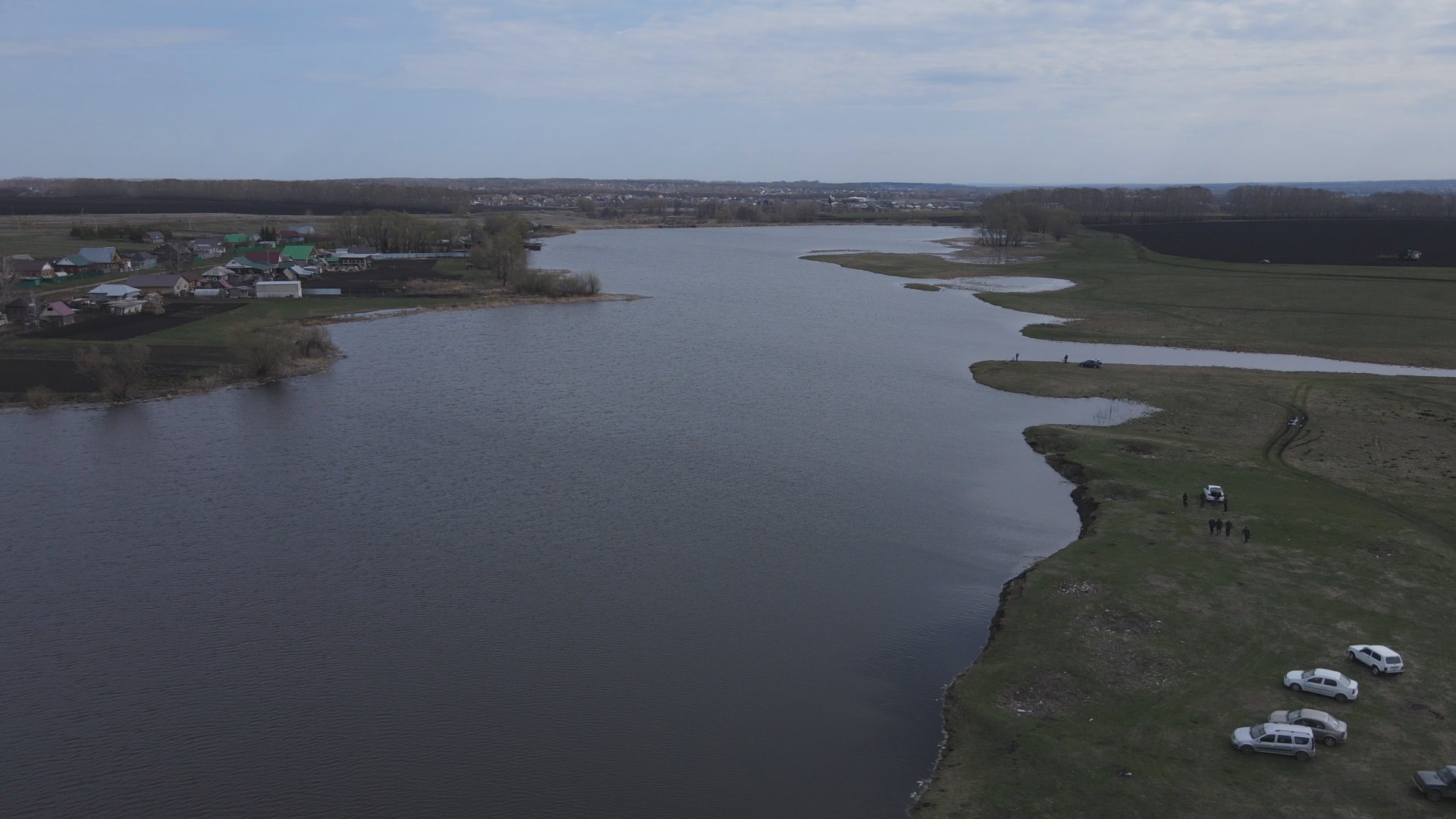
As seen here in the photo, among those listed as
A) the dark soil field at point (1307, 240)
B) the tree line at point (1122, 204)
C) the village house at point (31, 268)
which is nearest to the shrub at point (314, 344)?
the village house at point (31, 268)

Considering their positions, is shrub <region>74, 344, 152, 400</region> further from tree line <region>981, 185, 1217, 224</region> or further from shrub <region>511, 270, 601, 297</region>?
tree line <region>981, 185, 1217, 224</region>

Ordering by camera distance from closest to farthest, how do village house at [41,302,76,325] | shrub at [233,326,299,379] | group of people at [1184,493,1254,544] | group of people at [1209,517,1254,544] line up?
group of people at [1184,493,1254,544], group of people at [1209,517,1254,544], shrub at [233,326,299,379], village house at [41,302,76,325]

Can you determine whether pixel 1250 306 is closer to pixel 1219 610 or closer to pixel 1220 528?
pixel 1220 528

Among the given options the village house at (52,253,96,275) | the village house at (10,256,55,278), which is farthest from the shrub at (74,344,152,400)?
the village house at (52,253,96,275)

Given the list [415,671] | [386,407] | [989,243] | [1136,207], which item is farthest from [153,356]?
[1136,207]

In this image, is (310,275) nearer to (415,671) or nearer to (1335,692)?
(415,671)

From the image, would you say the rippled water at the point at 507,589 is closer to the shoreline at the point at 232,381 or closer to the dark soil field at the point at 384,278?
the shoreline at the point at 232,381
